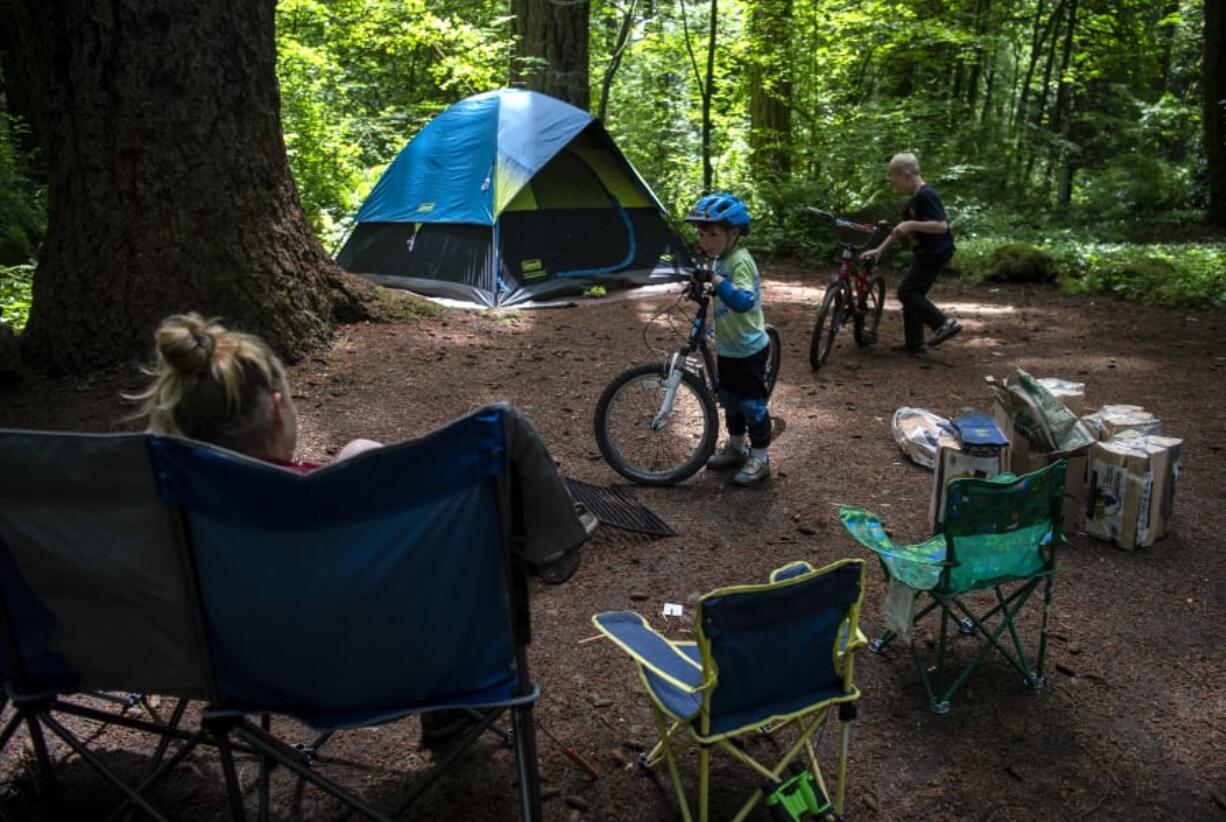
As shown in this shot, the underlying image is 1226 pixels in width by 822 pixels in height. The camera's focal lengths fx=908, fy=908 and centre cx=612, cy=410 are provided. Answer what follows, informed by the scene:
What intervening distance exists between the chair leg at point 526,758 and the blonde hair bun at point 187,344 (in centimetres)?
112

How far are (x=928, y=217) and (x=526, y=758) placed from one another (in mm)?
6348

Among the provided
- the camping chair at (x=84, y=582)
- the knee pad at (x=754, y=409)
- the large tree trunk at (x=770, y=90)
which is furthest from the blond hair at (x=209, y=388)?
the large tree trunk at (x=770, y=90)

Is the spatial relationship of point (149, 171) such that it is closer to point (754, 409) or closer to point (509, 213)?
point (754, 409)

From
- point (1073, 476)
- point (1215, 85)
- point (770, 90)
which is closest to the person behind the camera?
point (1073, 476)

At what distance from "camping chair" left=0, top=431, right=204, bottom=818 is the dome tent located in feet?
23.5

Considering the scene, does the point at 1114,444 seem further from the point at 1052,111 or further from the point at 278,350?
the point at 1052,111

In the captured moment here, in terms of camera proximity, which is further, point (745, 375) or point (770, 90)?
point (770, 90)

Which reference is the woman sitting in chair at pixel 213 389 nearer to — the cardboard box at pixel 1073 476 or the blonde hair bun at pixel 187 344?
the blonde hair bun at pixel 187 344

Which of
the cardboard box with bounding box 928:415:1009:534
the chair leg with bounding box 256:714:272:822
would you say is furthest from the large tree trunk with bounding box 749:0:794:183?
the chair leg with bounding box 256:714:272:822

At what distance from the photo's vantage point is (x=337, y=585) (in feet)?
6.61

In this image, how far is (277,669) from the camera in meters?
2.09

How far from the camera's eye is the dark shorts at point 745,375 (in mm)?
4758

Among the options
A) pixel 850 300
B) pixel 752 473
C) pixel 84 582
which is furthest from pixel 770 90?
pixel 84 582

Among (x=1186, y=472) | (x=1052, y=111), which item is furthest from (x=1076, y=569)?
(x=1052, y=111)
